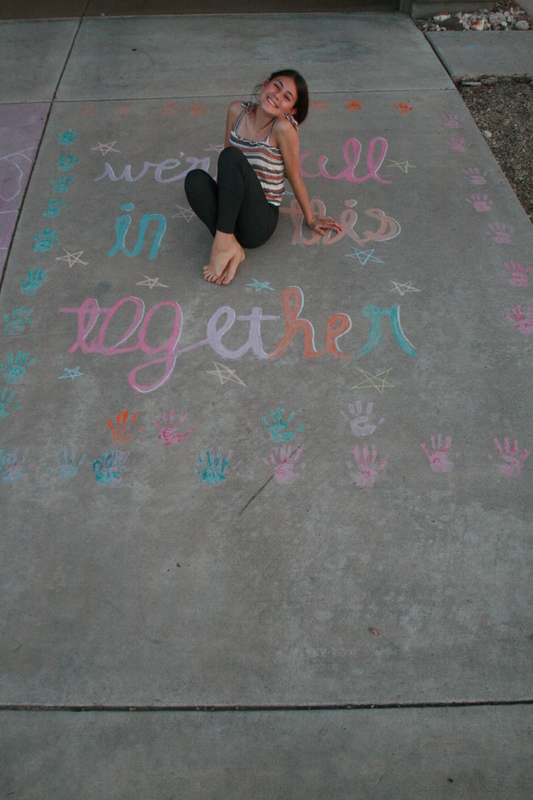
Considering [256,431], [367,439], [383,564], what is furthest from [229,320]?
[383,564]

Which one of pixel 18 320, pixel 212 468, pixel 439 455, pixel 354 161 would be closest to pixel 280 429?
pixel 212 468

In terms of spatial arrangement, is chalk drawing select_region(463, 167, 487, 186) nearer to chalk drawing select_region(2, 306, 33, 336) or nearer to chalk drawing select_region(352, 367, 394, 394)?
chalk drawing select_region(352, 367, 394, 394)

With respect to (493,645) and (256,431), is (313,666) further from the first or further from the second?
(256,431)

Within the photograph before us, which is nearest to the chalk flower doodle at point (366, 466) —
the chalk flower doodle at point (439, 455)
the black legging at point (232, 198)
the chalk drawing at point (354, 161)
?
the chalk flower doodle at point (439, 455)

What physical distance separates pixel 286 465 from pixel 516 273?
1478mm

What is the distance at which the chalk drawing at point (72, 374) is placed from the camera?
2.26 metres

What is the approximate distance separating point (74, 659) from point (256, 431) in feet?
3.05

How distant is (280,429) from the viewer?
6.85ft

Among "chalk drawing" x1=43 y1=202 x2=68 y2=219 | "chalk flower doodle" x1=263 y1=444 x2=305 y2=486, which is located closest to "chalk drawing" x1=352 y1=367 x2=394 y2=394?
"chalk flower doodle" x1=263 y1=444 x2=305 y2=486

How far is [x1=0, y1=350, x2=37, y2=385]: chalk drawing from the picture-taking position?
2252 mm

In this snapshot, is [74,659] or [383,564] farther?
[383,564]

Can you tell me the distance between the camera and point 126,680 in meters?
1.58

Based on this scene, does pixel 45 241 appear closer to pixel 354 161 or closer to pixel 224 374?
pixel 224 374

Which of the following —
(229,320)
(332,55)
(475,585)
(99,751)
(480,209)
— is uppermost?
(332,55)
